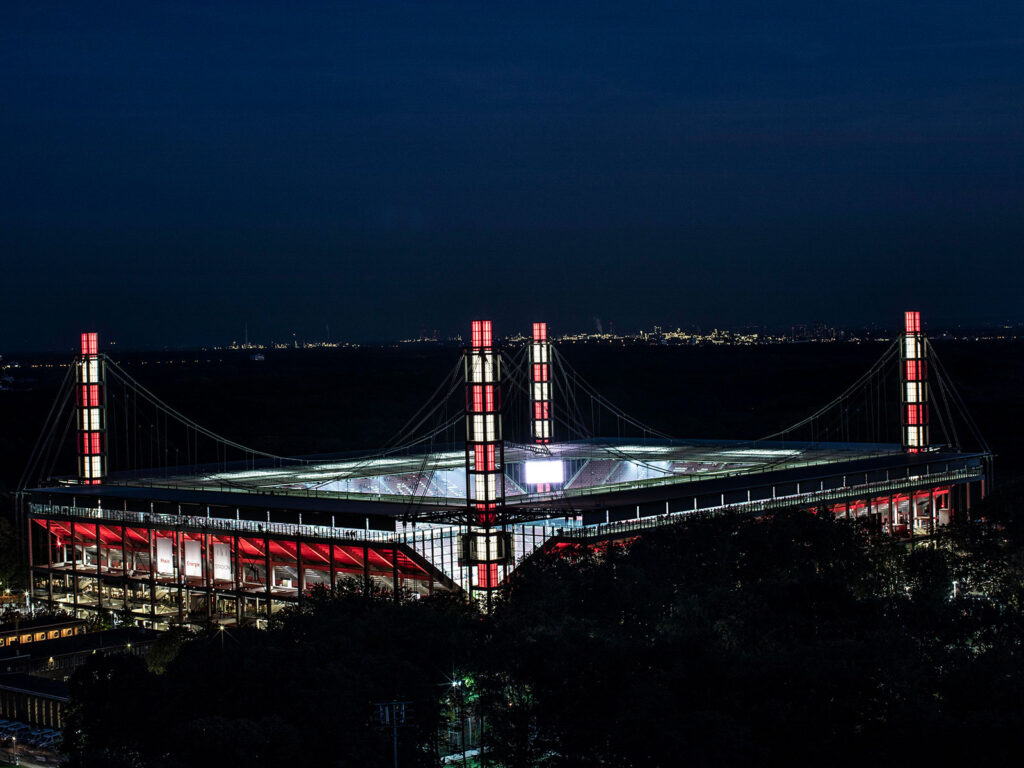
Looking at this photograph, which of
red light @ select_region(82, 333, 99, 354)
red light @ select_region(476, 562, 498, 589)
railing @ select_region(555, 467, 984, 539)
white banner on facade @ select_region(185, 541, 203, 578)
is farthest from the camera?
red light @ select_region(82, 333, 99, 354)

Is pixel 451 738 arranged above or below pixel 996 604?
below

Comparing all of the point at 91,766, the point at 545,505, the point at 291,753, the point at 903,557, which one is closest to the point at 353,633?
the point at 291,753

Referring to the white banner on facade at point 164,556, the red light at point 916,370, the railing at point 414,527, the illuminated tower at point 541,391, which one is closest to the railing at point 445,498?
the railing at point 414,527

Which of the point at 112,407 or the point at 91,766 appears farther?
the point at 112,407

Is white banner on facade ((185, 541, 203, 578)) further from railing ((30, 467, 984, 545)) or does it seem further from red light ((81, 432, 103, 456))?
red light ((81, 432, 103, 456))

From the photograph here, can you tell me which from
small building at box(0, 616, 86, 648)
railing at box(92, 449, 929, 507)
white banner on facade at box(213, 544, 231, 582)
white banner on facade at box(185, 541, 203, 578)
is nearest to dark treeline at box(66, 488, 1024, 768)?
railing at box(92, 449, 929, 507)

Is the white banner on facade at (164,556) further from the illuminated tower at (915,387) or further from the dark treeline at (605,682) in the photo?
the illuminated tower at (915,387)

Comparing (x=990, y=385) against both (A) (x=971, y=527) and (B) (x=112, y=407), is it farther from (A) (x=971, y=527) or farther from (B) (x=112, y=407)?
(A) (x=971, y=527)
